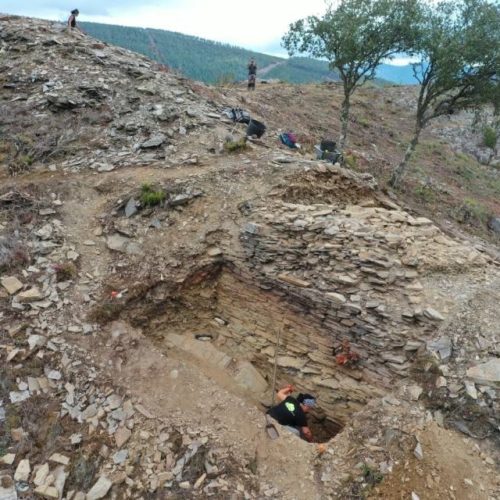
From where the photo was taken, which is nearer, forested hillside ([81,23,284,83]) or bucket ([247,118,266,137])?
bucket ([247,118,266,137])

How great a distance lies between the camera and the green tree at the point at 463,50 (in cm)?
1510

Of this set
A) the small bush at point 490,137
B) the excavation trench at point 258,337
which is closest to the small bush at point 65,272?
the excavation trench at point 258,337

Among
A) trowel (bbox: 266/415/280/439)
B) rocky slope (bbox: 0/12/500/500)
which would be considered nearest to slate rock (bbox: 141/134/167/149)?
rocky slope (bbox: 0/12/500/500)

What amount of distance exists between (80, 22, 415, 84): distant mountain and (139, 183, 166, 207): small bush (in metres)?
119

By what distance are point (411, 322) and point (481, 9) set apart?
45.5 feet

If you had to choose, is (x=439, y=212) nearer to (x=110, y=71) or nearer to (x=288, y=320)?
(x=288, y=320)

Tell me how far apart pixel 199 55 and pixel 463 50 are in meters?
146

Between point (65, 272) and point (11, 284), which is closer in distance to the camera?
point (11, 284)

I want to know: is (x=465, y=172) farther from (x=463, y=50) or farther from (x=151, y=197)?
(x=151, y=197)

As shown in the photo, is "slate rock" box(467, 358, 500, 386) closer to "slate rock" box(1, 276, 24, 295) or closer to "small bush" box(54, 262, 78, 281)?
"small bush" box(54, 262, 78, 281)

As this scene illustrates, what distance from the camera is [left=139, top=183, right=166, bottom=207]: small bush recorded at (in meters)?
10.4

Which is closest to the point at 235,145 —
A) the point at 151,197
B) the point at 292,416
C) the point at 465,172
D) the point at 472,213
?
the point at 151,197

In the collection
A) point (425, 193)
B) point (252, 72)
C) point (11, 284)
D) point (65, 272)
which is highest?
point (252, 72)

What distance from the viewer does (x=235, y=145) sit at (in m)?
12.4
